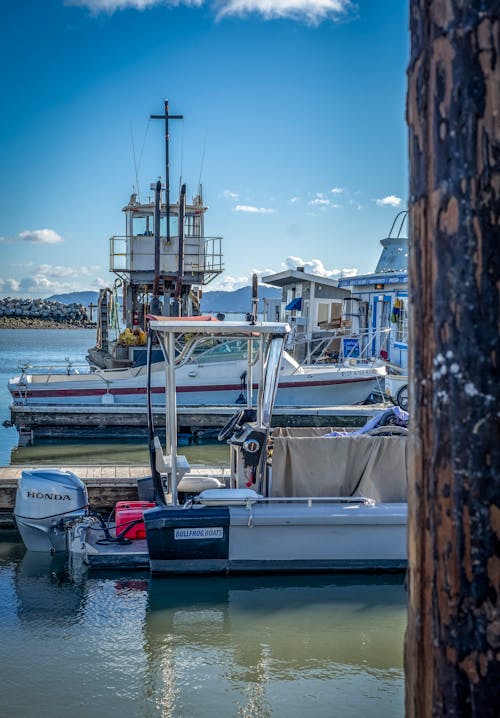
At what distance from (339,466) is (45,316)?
18344cm

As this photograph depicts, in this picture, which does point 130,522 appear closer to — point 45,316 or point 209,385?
point 209,385

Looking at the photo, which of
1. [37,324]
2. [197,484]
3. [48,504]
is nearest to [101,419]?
[197,484]

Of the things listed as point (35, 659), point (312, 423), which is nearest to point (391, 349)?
point (312, 423)

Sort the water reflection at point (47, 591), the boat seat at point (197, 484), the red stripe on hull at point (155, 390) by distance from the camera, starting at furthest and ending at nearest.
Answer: the red stripe on hull at point (155, 390) < the boat seat at point (197, 484) < the water reflection at point (47, 591)

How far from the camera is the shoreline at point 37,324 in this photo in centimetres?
18188

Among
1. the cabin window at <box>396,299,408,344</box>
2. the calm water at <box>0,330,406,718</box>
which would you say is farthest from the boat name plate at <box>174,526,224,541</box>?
the cabin window at <box>396,299,408,344</box>

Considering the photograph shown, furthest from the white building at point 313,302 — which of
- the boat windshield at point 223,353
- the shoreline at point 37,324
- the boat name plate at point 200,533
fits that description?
the shoreline at point 37,324

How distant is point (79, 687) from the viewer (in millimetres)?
6887

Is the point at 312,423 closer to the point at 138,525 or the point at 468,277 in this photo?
the point at 138,525

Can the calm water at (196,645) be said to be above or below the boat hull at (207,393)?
below

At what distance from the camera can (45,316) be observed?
609ft

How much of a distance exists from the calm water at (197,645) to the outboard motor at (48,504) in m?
0.41

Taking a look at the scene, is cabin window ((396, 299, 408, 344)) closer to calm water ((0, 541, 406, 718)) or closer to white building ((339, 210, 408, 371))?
white building ((339, 210, 408, 371))

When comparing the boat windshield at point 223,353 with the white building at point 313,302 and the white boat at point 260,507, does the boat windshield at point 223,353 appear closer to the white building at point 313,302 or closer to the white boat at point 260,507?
the white building at point 313,302
